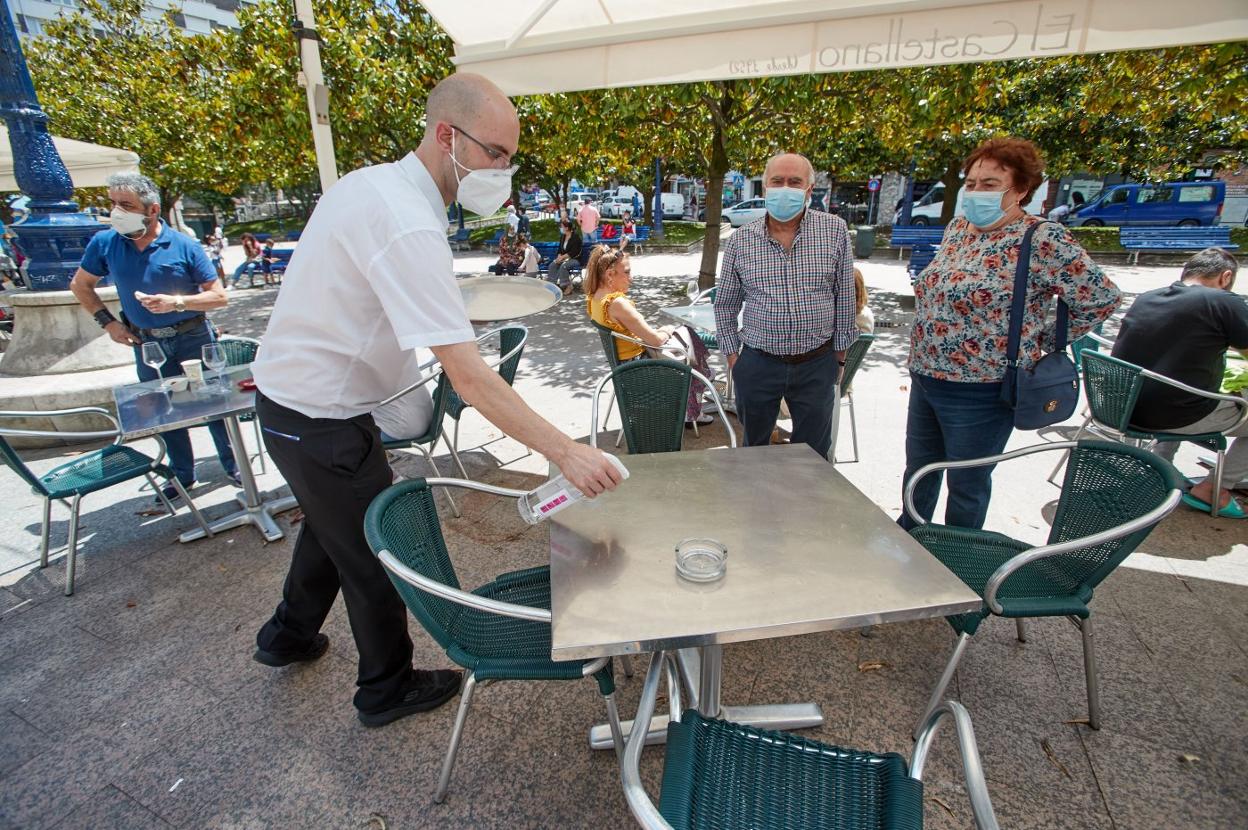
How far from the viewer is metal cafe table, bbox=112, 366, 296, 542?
280 centimetres

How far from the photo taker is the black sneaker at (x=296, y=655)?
2.38 metres

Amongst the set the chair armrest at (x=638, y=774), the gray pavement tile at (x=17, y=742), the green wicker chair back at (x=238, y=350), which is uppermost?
the green wicker chair back at (x=238, y=350)

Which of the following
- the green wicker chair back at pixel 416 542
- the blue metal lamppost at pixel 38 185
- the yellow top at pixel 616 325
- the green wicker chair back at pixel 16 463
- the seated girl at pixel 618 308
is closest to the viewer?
the green wicker chair back at pixel 416 542

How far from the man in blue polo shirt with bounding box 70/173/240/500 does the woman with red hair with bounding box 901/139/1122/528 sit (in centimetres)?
394

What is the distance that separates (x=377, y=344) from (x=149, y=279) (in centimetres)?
276

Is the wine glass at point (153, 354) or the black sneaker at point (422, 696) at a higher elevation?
the wine glass at point (153, 354)

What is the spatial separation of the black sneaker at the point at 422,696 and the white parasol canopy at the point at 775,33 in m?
3.09

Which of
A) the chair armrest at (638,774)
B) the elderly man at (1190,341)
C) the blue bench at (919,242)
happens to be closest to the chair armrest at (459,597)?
the chair armrest at (638,774)

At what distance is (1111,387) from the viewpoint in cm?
327

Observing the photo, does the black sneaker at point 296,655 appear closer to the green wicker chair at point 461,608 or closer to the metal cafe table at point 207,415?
the green wicker chair at point 461,608

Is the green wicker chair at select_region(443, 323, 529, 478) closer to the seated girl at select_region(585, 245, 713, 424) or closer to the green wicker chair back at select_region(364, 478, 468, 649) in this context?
the seated girl at select_region(585, 245, 713, 424)

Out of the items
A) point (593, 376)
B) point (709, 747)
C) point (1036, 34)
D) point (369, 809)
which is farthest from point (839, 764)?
point (593, 376)

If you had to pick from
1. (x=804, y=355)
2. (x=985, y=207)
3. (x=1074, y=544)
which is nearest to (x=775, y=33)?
(x=985, y=207)

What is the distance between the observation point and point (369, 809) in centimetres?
187
